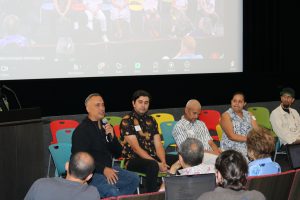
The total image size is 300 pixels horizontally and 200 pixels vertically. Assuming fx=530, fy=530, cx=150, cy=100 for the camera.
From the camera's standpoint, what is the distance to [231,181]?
2.94 meters

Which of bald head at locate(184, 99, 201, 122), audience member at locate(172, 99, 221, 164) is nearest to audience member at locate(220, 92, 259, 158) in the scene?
audience member at locate(172, 99, 221, 164)

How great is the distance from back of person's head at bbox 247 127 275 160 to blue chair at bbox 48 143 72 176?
6.28ft

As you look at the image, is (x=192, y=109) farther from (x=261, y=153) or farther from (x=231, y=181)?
(x=231, y=181)

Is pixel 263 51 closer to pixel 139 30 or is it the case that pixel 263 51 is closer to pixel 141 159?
pixel 139 30

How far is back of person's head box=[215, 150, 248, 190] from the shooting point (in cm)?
294

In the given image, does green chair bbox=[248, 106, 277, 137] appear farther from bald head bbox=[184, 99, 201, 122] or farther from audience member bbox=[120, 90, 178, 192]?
audience member bbox=[120, 90, 178, 192]

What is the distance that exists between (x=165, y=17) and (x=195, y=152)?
445 centimetres

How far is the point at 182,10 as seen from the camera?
8.01m

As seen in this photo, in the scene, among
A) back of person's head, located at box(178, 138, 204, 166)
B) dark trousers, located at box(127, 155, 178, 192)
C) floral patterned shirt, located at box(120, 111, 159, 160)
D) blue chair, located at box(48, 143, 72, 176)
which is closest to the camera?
back of person's head, located at box(178, 138, 204, 166)

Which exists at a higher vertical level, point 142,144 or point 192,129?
point 192,129

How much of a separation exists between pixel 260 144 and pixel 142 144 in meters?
1.80

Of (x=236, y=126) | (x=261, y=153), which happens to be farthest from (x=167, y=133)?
(x=261, y=153)

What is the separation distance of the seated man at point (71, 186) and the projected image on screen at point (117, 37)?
13.2 ft

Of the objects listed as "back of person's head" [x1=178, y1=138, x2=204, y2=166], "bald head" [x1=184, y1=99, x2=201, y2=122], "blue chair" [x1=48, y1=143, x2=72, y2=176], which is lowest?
"blue chair" [x1=48, y1=143, x2=72, y2=176]
